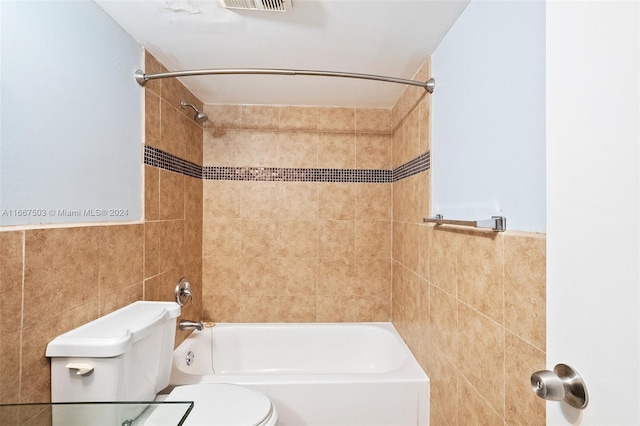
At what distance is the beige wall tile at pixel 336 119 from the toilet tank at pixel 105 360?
181 cm

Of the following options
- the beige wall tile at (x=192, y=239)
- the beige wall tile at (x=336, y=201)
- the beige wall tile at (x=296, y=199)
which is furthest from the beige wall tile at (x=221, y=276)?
the beige wall tile at (x=336, y=201)

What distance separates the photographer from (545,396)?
0.52 m

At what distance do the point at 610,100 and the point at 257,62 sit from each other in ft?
5.70

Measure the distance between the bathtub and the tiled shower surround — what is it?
11 cm

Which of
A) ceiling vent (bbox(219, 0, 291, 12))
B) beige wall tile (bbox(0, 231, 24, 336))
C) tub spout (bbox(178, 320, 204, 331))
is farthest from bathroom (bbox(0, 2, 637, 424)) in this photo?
ceiling vent (bbox(219, 0, 291, 12))

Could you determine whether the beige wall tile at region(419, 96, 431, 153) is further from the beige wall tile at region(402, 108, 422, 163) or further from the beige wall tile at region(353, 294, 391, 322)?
the beige wall tile at region(353, 294, 391, 322)

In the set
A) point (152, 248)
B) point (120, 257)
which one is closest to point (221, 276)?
point (152, 248)

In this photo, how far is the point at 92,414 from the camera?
2.47 feet

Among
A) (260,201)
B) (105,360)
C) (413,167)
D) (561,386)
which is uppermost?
(413,167)

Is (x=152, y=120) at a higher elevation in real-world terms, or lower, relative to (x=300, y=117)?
lower

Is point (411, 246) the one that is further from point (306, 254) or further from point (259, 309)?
point (259, 309)

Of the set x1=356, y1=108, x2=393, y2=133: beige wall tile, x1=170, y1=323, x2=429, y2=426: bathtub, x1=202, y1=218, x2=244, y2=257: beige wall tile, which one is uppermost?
x1=356, y1=108, x2=393, y2=133: beige wall tile

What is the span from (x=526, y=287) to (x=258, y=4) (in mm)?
1397

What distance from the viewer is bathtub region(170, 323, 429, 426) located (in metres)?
1.60
